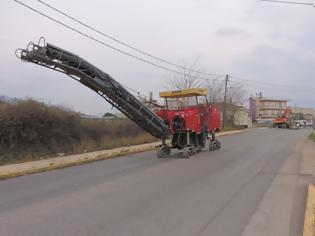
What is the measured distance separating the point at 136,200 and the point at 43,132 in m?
14.7

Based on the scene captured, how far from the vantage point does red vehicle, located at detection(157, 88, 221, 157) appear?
21955 millimetres

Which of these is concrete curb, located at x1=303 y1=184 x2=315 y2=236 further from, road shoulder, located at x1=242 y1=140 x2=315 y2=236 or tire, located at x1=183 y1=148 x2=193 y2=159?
tire, located at x1=183 y1=148 x2=193 y2=159

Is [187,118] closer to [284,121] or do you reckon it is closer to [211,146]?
[211,146]

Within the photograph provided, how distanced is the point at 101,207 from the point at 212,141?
16.6 meters

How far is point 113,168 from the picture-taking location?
17.1 metres

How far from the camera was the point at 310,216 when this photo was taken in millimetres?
8750

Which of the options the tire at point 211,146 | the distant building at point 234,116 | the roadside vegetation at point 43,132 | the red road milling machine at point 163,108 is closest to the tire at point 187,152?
the red road milling machine at point 163,108

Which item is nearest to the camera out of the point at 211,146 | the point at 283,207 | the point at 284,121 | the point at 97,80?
→ the point at 283,207

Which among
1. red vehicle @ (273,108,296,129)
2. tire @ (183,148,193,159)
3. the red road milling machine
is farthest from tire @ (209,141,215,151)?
red vehicle @ (273,108,296,129)

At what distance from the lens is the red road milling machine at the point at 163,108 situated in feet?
59.7

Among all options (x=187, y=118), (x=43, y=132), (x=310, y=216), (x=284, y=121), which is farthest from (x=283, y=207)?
(x=284, y=121)

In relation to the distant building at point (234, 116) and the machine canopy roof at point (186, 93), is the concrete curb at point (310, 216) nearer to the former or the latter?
the machine canopy roof at point (186, 93)

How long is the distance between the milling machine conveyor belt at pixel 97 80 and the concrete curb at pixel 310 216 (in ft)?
34.9

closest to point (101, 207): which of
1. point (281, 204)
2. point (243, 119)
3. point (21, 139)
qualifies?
point (281, 204)
